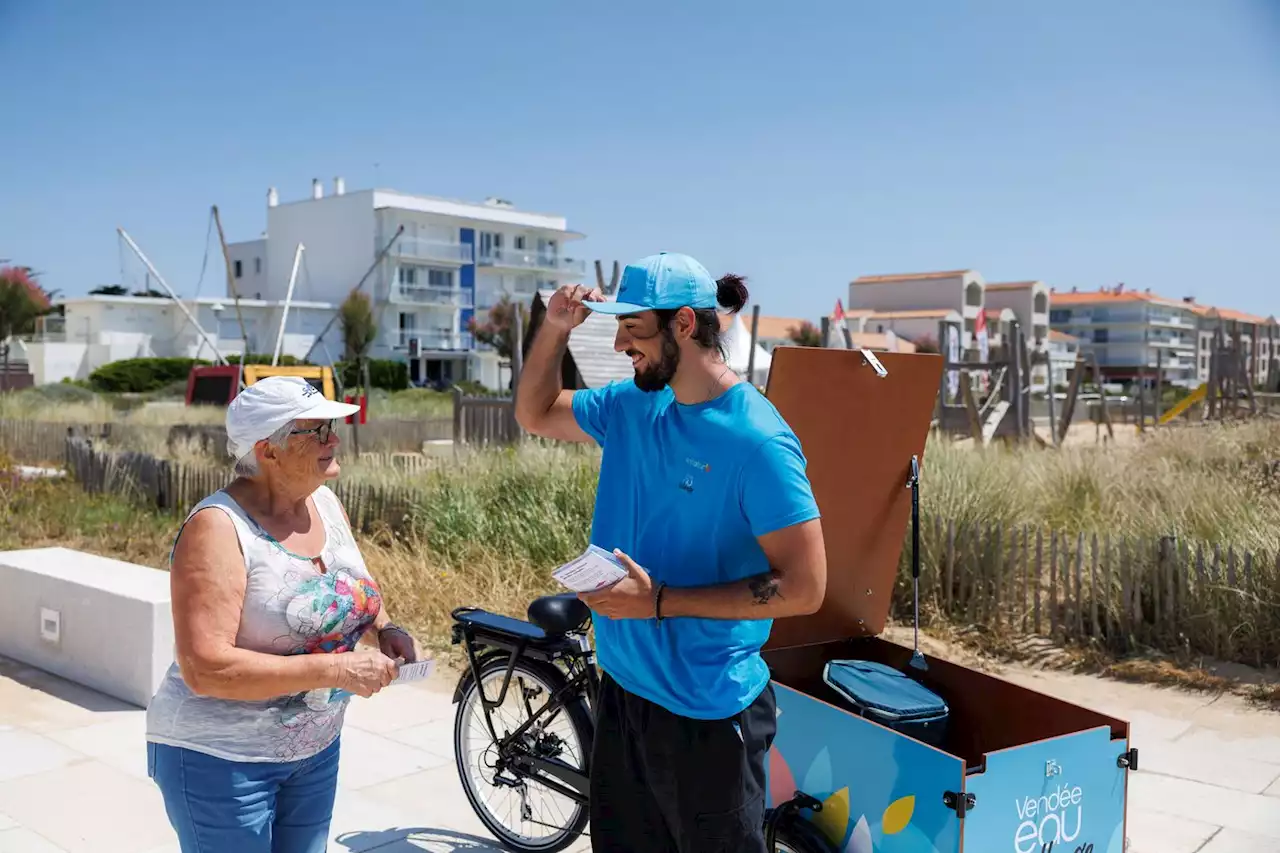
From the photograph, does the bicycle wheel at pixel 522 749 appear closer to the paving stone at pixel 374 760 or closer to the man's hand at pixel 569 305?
the paving stone at pixel 374 760

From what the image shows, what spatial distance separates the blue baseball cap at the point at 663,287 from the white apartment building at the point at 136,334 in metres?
57.7

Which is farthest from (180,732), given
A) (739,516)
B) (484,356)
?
(484,356)

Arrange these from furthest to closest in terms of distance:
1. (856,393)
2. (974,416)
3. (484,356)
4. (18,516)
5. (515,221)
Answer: (515,221) → (484,356) → (974,416) → (18,516) → (856,393)

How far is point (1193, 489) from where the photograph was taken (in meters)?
8.88

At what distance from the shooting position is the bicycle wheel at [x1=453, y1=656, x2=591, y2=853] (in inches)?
160

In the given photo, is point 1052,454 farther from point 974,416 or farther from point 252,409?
point 252,409

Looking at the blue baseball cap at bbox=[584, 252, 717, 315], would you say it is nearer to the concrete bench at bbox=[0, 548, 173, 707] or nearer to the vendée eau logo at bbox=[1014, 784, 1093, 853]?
the vendée eau logo at bbox=[1014, 784, 1093, 853]

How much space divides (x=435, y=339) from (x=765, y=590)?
247 ft

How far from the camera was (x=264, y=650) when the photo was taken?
2506 mm

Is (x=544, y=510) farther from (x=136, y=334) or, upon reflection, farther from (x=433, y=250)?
(x=433, y=250)

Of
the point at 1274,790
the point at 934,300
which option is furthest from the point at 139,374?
the point at 934,300

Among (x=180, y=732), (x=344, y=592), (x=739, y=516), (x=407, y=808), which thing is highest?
(x=739, y=516)

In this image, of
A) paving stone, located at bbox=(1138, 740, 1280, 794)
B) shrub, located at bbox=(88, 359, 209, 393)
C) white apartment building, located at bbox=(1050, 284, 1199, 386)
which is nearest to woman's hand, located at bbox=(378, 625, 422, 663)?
paving stone, located at bbox=(1138, 740, 1280, 794)

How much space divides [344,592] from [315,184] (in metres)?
81.9
